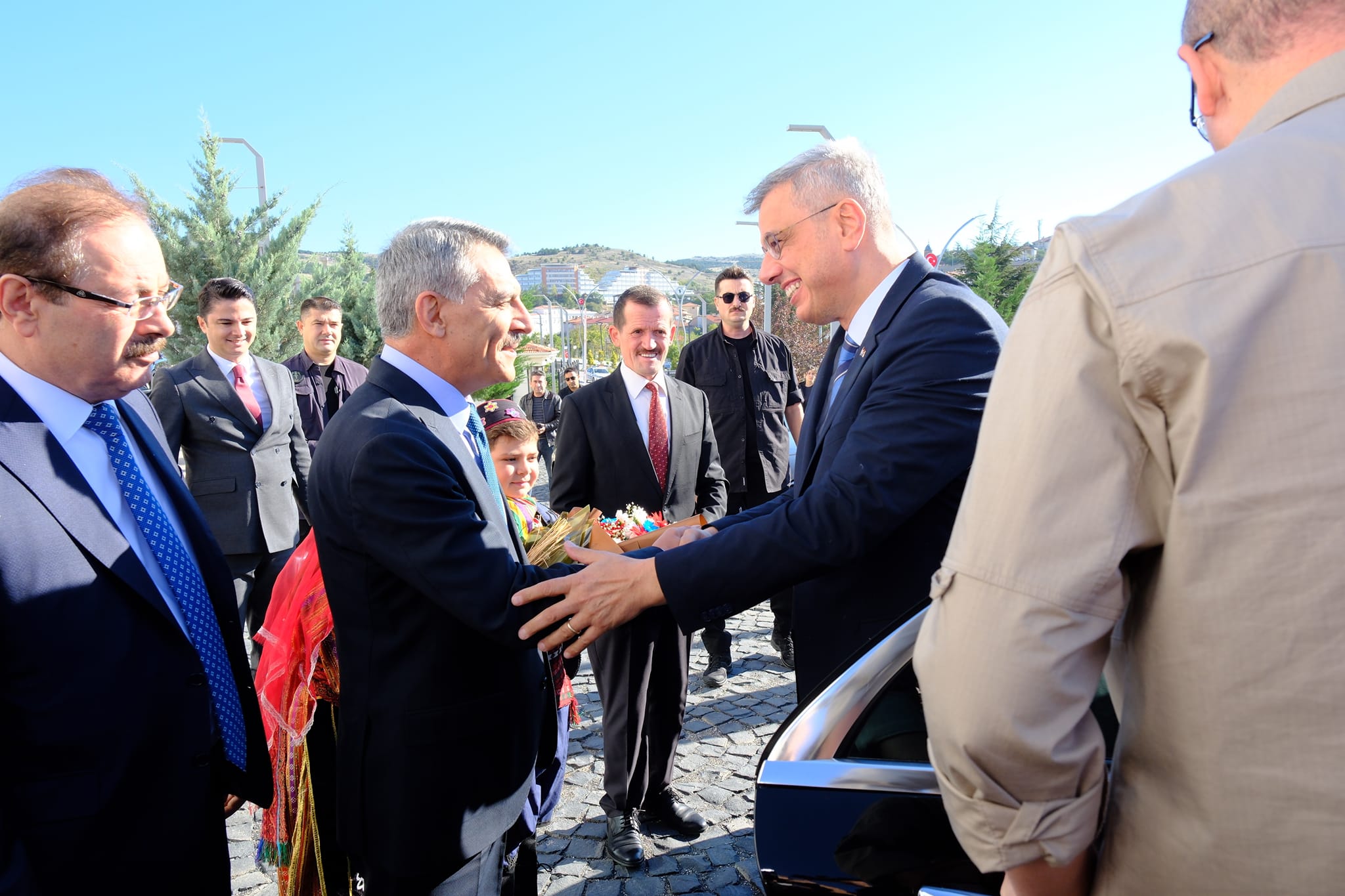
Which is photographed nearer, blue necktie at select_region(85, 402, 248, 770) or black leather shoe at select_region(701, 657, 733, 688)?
blue necktie at select_region(85, 402, 248, 770)

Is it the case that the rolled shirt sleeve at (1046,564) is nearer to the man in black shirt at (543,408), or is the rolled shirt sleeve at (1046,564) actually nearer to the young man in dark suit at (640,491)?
the young man in dark suit at (640,491)

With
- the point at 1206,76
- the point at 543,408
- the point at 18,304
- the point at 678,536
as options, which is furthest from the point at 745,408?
the point at 543,408

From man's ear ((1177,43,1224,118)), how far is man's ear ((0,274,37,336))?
2168 millimetres

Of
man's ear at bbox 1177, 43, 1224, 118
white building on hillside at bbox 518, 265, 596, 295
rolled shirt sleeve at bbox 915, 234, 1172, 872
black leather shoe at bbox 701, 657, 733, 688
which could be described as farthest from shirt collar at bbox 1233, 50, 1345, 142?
white building on hillside at bbox 518, 265, 596, 295

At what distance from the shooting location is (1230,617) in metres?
0.91

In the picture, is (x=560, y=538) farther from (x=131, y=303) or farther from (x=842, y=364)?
(x=131, y=303)

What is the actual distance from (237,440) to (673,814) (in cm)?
359

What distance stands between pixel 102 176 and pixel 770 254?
1933 millimetres

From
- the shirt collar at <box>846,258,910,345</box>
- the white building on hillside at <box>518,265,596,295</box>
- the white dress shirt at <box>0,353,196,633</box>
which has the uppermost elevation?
the white building on hillside at <box>518,265,596,295</box>

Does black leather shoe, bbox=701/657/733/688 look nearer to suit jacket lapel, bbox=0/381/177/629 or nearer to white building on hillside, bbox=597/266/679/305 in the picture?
suit jacket lapel, bbox=0/381/177/629

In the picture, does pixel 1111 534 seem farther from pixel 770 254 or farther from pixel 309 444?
pixel 309 444

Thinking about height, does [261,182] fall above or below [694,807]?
above

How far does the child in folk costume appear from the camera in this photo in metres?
2.41

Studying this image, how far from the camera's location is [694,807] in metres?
3.92
